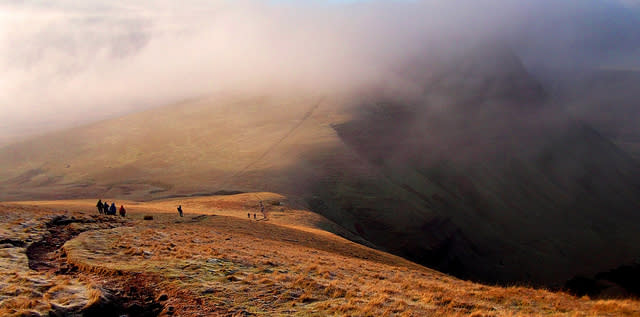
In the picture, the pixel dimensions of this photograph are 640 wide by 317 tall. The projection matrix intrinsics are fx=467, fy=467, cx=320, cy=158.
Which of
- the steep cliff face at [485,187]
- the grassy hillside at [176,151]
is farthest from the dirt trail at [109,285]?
the grassy hillside at [176,151]

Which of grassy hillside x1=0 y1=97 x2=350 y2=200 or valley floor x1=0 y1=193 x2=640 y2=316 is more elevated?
grassy hillside x1=0 y1=97 x2=350 y2=200

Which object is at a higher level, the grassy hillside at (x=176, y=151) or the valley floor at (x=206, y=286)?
the grassy hillside at (x=176, y=151)

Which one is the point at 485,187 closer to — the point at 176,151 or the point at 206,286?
the point at 176,151

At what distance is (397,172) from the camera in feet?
330

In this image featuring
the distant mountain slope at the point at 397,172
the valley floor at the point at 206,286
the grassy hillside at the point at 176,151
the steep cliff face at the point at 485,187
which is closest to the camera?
the valley floor at the point at 206,286

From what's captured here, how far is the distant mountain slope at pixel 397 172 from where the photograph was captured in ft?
258

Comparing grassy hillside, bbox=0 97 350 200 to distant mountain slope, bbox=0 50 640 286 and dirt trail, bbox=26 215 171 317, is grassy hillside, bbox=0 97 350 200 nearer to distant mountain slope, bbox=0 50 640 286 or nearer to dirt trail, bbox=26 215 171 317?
distant mountain slope, bbox=0 50 640 286

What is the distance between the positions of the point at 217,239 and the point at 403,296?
14788 mm

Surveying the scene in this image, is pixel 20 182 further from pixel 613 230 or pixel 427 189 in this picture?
pixel 613 230

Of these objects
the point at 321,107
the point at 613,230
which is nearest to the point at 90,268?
the point at 321,107

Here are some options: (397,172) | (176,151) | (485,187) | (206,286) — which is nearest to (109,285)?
(206,286)

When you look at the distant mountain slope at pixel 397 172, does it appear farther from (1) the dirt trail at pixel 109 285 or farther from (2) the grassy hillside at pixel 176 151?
(1) the dirt trail at pixel 109 285

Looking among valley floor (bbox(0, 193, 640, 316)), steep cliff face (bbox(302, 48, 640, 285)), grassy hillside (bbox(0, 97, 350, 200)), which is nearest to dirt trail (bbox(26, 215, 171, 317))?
valley floor (bbox(0, 193, 640, 316))

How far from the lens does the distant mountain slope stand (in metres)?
78.8
